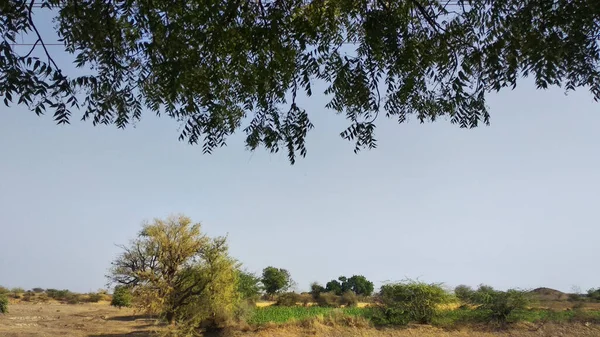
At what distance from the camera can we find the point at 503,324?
89.6 feet

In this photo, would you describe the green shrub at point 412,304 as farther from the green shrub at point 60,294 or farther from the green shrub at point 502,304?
the green shrub at point 60,294

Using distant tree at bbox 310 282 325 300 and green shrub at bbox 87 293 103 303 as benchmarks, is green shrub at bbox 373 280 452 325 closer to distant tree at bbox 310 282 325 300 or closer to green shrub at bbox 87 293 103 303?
distant tree at bbox 310 282 325 300

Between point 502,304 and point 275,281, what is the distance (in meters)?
27.6

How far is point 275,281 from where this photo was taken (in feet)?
166

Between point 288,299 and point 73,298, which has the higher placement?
point 73,298

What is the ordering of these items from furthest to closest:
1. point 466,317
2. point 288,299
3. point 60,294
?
point 60,294, point 288,299, point 466,317

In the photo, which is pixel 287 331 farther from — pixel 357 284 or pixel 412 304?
pixel 357 284

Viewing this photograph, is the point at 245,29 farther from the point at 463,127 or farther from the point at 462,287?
the point at 462,287

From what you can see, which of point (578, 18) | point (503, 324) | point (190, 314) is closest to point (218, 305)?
point (190, 314)

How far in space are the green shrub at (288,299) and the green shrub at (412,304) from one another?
17.9 metres

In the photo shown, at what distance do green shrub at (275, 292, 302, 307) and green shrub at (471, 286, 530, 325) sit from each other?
71.7 feet

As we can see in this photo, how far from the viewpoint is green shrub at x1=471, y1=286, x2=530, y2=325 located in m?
27.5

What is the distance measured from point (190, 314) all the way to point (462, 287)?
63.0ft

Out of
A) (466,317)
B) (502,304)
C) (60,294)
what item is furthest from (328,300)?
(60,294)
